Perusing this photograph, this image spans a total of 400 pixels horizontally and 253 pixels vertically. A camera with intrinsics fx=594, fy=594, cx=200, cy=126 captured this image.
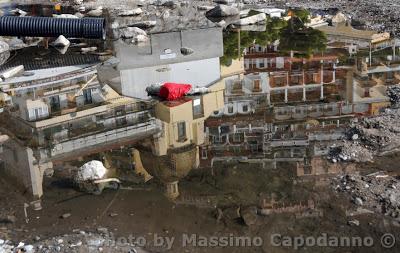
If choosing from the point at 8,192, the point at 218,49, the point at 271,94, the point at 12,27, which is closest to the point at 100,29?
the point at 12,27

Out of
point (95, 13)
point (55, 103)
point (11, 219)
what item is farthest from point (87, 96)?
point (95, 13)

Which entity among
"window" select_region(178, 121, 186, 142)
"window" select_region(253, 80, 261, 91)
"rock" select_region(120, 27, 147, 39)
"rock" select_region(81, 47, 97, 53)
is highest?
"rock" select_region(120, 27, 147, 39)

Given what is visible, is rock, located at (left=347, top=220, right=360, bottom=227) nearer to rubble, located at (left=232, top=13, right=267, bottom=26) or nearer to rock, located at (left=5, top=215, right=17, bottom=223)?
rock, located at (left=5, top=215, right=17, bottom=223)

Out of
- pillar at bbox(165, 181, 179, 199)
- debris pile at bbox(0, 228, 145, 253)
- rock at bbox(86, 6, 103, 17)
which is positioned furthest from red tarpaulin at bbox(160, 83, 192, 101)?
rock at bbox(86, 6, 103, 17)

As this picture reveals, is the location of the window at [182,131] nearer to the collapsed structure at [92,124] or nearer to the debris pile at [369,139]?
the collapsed structure at [92,124]

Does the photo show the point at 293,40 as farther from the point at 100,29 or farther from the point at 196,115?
the point at 196,115

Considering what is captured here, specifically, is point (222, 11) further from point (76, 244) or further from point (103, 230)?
point (76, 244)
